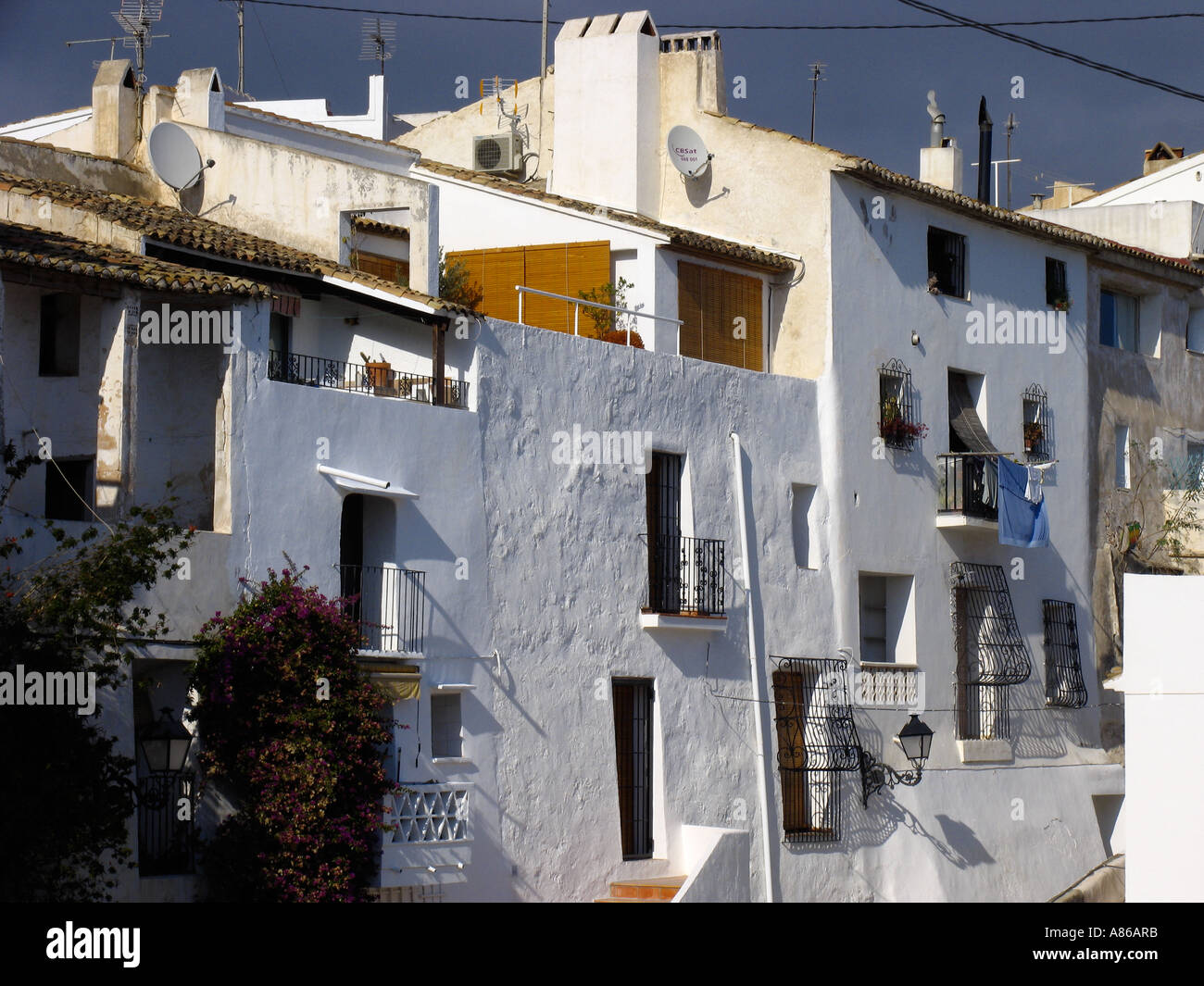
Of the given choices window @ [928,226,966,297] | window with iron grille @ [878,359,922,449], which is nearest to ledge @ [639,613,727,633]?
window with iron grille @ [878,359,922,449]

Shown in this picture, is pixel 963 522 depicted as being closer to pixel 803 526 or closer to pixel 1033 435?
pixel 803 526

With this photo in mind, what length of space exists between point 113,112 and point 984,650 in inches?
588

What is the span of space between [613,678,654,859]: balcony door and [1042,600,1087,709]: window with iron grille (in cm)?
933

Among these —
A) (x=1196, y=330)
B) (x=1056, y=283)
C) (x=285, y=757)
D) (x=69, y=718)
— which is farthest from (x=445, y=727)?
(x=1196, y=330)

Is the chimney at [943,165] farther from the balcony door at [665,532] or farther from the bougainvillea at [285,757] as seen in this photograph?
the bougainvillea at [285,757]

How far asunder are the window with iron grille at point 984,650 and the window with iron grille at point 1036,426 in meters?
2.44

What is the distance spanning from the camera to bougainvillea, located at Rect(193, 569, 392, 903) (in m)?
18.5

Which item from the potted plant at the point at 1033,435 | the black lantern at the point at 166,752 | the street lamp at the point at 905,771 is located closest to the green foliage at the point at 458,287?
the street lamp at the point at 905,771

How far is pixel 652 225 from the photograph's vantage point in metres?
27.0

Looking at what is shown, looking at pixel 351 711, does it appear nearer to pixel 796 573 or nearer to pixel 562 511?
pixel 562 511

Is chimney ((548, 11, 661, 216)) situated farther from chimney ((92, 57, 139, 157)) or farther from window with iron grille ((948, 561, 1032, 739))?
window with iron grille ((948, 561, 1032, 739))

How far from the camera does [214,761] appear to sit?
18.7 metres

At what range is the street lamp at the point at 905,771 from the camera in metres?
27.1
